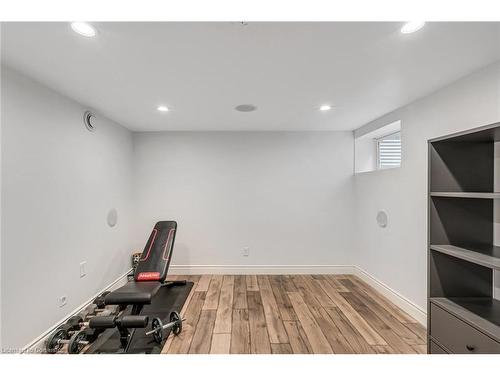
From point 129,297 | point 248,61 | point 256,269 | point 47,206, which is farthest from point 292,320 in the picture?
point 47,206

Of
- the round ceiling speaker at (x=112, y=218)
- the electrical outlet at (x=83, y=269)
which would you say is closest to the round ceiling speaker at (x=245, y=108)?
the round ceiling speaker at (x=112, y=218)

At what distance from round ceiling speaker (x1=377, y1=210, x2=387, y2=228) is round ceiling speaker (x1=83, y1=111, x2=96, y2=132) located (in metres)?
3.74

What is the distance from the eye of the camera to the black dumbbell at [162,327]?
217cm

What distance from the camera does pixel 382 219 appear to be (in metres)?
3.21

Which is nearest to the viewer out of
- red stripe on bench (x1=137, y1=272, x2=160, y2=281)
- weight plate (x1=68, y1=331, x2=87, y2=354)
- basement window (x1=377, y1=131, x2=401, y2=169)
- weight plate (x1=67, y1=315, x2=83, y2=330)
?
weight plate (x1=68, y1=331, x2=87, y2=354)

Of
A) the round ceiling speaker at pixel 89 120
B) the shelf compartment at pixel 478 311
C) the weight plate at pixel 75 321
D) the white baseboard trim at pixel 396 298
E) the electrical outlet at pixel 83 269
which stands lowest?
the white baseboard trim at pixel 396 298

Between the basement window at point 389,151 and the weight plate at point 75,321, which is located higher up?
the basement window at point 389,151

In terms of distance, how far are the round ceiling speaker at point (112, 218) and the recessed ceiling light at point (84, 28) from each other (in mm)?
2430

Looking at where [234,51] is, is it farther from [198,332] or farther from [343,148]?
[343,148]

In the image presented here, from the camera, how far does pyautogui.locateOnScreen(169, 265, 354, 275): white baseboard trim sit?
3.99m

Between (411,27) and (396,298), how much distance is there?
2.85m

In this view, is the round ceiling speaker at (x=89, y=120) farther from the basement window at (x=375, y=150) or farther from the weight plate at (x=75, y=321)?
the basement window at (x=375, y=150)

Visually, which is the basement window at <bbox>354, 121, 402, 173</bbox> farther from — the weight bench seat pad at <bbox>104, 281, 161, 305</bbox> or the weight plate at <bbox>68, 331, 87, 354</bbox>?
the weight plate at <bbox>68, 331, 87, 354</bbox>

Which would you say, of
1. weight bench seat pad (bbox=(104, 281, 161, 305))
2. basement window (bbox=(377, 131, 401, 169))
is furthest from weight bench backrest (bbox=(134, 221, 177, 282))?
basement window (bbox=(377, 131, 401, 169))
